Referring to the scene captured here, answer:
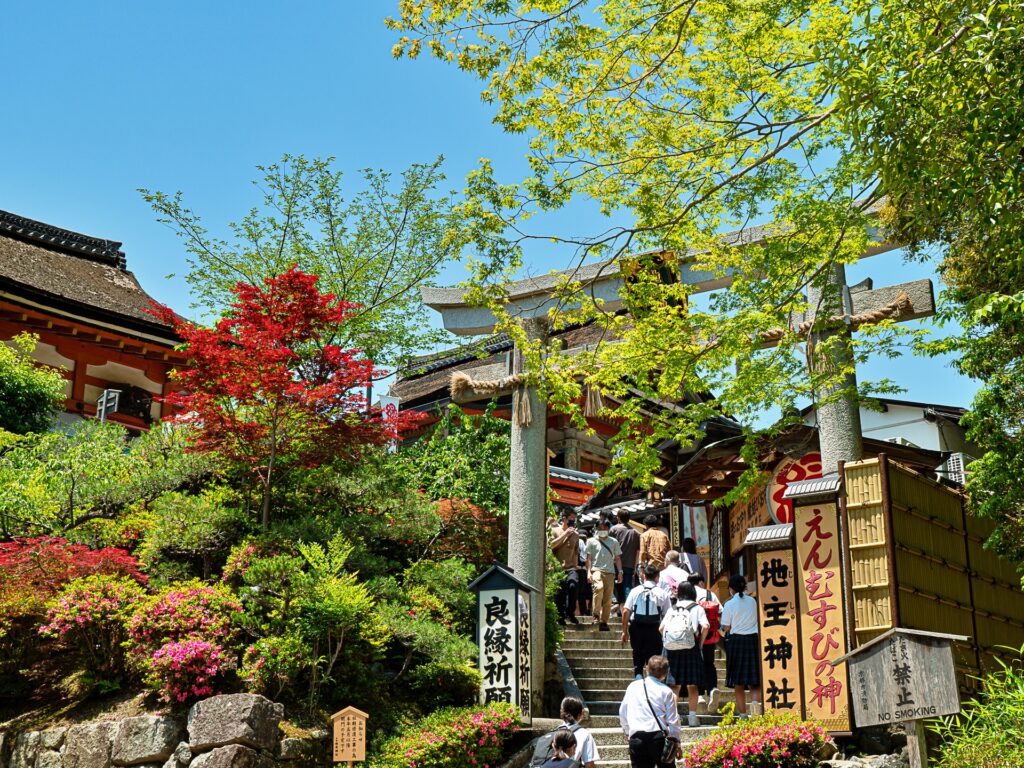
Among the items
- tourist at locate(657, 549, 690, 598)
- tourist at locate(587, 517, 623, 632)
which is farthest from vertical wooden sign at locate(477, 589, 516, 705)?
tourist at locate(587, 517, 623, 632)

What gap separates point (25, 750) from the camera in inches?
465

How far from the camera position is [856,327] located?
13609 millimetres

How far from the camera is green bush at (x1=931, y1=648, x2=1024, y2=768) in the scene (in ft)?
29.0

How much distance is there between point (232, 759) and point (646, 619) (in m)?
5.47

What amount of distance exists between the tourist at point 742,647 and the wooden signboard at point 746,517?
404 cm

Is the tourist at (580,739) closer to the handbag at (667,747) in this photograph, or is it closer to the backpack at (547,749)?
the backpack at (547,749)

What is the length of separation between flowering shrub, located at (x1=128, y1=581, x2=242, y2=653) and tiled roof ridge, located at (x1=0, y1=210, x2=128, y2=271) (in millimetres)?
20850

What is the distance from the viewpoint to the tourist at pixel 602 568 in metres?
16.8

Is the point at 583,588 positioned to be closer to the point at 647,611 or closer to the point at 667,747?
the point at 647,611

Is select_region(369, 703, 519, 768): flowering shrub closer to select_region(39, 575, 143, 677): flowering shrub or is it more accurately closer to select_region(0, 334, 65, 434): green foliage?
select_region(39, 575, 143, 677): flowering shrub

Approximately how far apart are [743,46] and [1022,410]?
17.1 ft

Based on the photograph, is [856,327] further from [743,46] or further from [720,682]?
[720,682]

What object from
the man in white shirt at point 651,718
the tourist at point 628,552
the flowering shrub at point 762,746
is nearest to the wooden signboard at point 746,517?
the tourist at point 628,552

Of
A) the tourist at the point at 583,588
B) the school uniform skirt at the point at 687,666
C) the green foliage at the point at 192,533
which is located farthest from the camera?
the tourist at the point at 583,588
